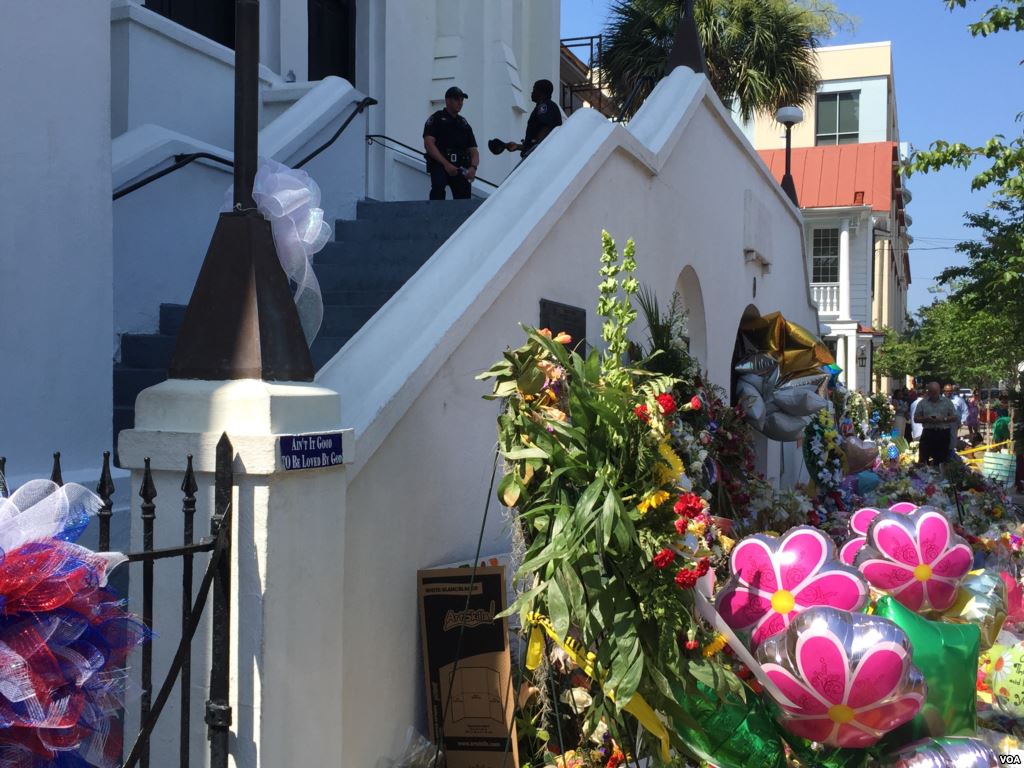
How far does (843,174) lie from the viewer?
3375 cm

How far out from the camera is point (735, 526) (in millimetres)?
7469

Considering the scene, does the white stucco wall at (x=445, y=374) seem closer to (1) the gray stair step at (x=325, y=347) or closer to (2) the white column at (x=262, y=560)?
(2) the white column at (x=262, y=560)

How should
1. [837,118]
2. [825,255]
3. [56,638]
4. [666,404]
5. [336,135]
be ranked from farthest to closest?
[837,118] < [825,255] < [336,135] < [666,404] < [56,638]

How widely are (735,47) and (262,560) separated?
78.4ft

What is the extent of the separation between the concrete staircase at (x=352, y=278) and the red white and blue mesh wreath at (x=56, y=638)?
2.88 meters

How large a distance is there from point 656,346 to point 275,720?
14.2 feet

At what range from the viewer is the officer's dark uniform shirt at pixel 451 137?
9656mm

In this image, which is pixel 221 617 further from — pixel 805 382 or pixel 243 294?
pixel 805 382

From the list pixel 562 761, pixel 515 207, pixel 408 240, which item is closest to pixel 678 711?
pixel 562 761

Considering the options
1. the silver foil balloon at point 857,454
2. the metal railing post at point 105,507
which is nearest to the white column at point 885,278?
the silver foil balloon at point 857,454

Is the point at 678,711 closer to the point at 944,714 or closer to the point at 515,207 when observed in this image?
the point at 944,714

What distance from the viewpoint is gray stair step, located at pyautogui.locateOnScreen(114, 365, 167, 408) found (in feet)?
19.4

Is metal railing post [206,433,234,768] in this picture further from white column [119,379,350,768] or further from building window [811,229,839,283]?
building window [811,229,839,283]

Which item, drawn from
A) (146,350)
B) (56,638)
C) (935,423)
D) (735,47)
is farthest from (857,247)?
(56,638)
